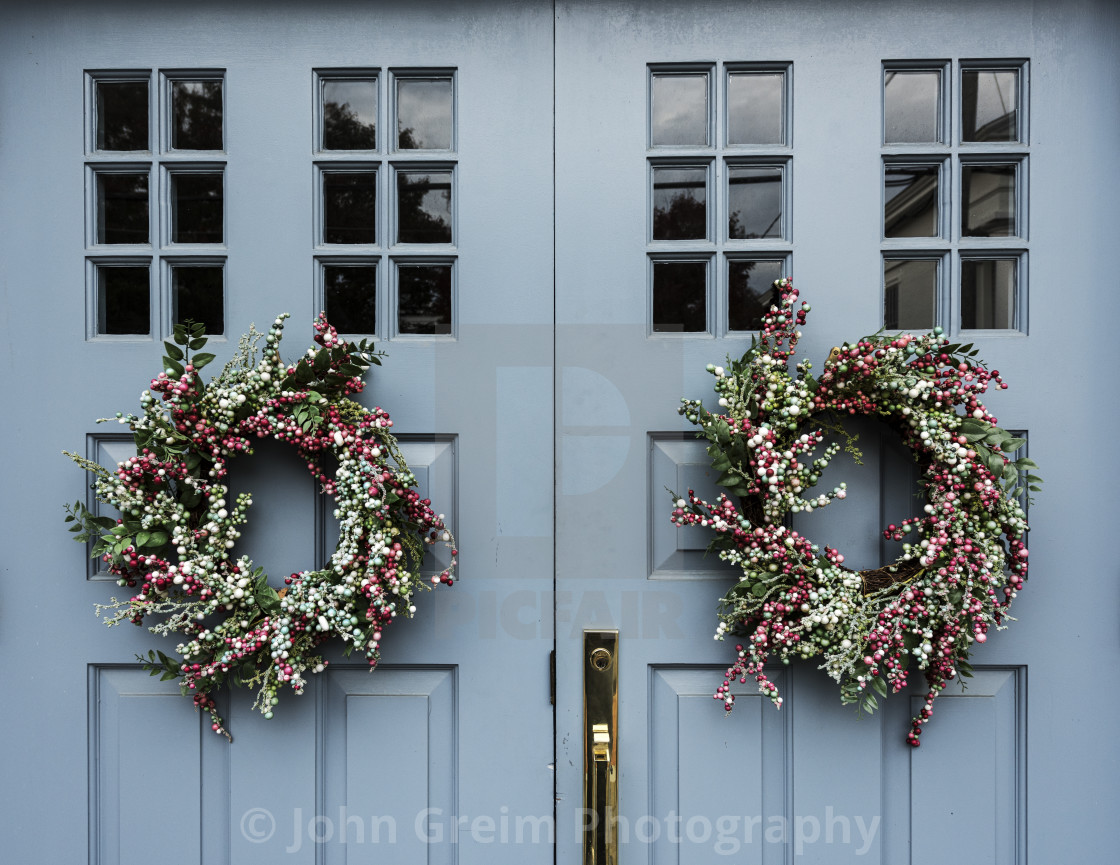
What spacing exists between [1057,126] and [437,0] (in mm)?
1265

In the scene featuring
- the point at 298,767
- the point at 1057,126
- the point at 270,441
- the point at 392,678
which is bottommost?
the point at 298,767

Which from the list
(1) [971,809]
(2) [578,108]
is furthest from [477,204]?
(1) [971,809]

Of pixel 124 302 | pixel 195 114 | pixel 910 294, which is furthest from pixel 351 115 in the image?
pixel 910 294

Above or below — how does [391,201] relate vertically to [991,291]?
above

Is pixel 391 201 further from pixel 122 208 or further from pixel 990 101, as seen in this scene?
pixel 990 101

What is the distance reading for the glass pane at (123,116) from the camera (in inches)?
51.3

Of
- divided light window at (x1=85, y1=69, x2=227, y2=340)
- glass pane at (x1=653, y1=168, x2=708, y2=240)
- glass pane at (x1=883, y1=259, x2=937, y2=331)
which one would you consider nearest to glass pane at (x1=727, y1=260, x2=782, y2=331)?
glass pane at (x1=653, y1=168, x2=708, y2=240)

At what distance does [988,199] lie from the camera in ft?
4.26

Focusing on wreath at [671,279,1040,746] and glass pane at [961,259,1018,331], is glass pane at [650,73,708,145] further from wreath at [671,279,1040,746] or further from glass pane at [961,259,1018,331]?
glass pane at [961,259,1018,331]

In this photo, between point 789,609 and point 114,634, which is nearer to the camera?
point 789,609

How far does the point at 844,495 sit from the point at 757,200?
0.61 metres

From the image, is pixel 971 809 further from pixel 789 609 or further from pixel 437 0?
pixel 437 0

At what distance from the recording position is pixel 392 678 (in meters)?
1.30

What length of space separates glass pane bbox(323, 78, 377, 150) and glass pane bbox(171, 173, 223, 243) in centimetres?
25
